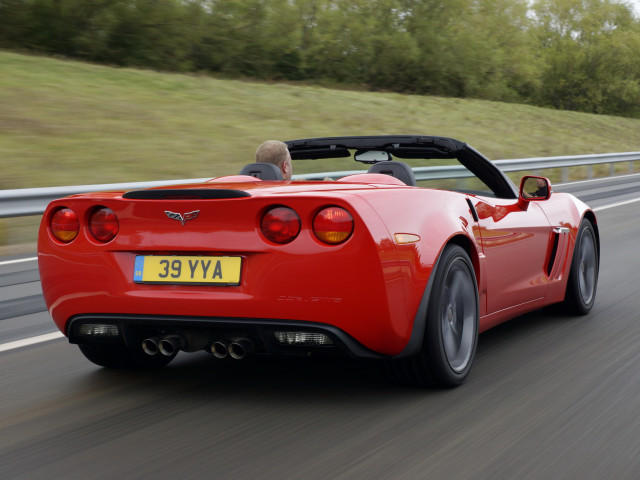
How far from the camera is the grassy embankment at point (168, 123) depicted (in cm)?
1602

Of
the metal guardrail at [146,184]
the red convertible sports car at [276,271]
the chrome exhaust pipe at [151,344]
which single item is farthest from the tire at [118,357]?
the metal guardrail at [146,184]

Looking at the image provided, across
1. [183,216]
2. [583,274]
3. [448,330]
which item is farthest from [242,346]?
[583,274]

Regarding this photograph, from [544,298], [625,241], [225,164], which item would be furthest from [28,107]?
[544,298]

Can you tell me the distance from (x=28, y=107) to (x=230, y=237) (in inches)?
617

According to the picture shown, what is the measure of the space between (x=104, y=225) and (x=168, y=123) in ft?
55.6

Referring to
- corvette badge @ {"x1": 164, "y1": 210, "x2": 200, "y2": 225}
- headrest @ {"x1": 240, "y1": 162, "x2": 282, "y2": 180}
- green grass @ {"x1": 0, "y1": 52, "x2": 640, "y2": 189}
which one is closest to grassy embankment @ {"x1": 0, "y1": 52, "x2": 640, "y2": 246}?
green grass @ {"x1": 0, "y1": 52, "x2": 640, "y2": 189}

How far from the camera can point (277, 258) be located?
3.86 meters

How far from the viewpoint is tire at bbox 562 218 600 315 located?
611 centimetres

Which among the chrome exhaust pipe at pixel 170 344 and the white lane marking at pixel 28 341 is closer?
the chrome exhaust pipe at pixel 170 344

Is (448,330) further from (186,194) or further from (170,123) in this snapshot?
(170,123)

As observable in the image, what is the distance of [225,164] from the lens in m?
18.3

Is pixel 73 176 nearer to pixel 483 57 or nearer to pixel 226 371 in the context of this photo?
pixel 226 371

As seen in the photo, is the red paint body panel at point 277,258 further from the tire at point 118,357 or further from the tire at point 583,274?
the tire at point 583,274

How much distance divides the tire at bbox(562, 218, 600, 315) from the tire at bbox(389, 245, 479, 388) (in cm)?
173
